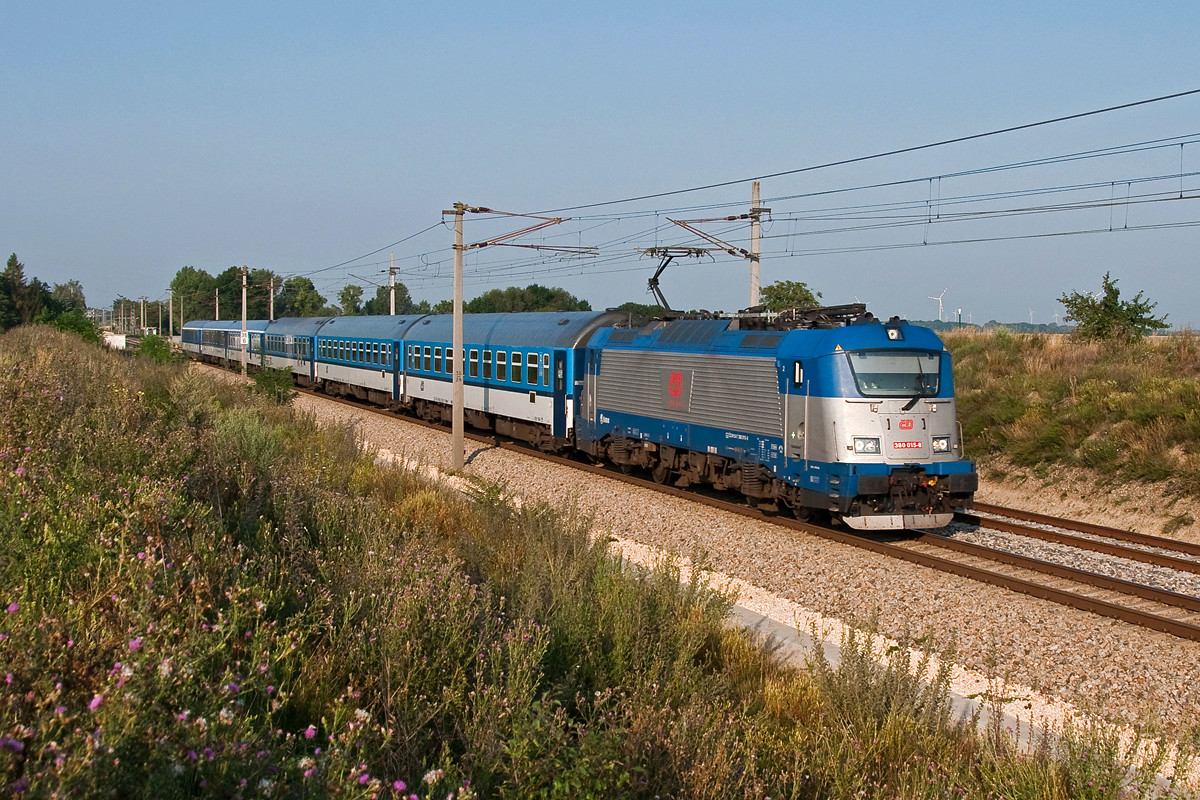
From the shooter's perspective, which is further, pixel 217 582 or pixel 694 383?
pixel 694 383

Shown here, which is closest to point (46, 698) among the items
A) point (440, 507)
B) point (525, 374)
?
point (440, 507)

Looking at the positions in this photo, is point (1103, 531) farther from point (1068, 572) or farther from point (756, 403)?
point (756, 403)

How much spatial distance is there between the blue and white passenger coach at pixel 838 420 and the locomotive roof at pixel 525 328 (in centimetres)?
504

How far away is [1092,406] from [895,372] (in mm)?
8204

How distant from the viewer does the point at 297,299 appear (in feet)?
385

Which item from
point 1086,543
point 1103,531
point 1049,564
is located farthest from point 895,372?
point 1103,531

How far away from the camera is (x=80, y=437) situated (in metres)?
6.96

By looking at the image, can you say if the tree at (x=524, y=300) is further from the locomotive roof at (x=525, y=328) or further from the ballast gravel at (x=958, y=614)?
the ballast gravel at (x=958, y=614)

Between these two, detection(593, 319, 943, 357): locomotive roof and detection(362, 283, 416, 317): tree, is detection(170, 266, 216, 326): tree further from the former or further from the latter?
detection(593, 319, 943, 357): locomotive roof

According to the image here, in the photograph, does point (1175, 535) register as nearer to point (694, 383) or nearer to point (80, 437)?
point (694, 383)

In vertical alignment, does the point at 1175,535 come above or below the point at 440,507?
below

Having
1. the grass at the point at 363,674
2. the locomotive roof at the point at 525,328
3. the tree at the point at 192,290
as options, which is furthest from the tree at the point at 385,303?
the grass at the point at 363,674

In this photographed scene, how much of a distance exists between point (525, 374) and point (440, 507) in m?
10.4

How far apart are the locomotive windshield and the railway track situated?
212 centimetres
